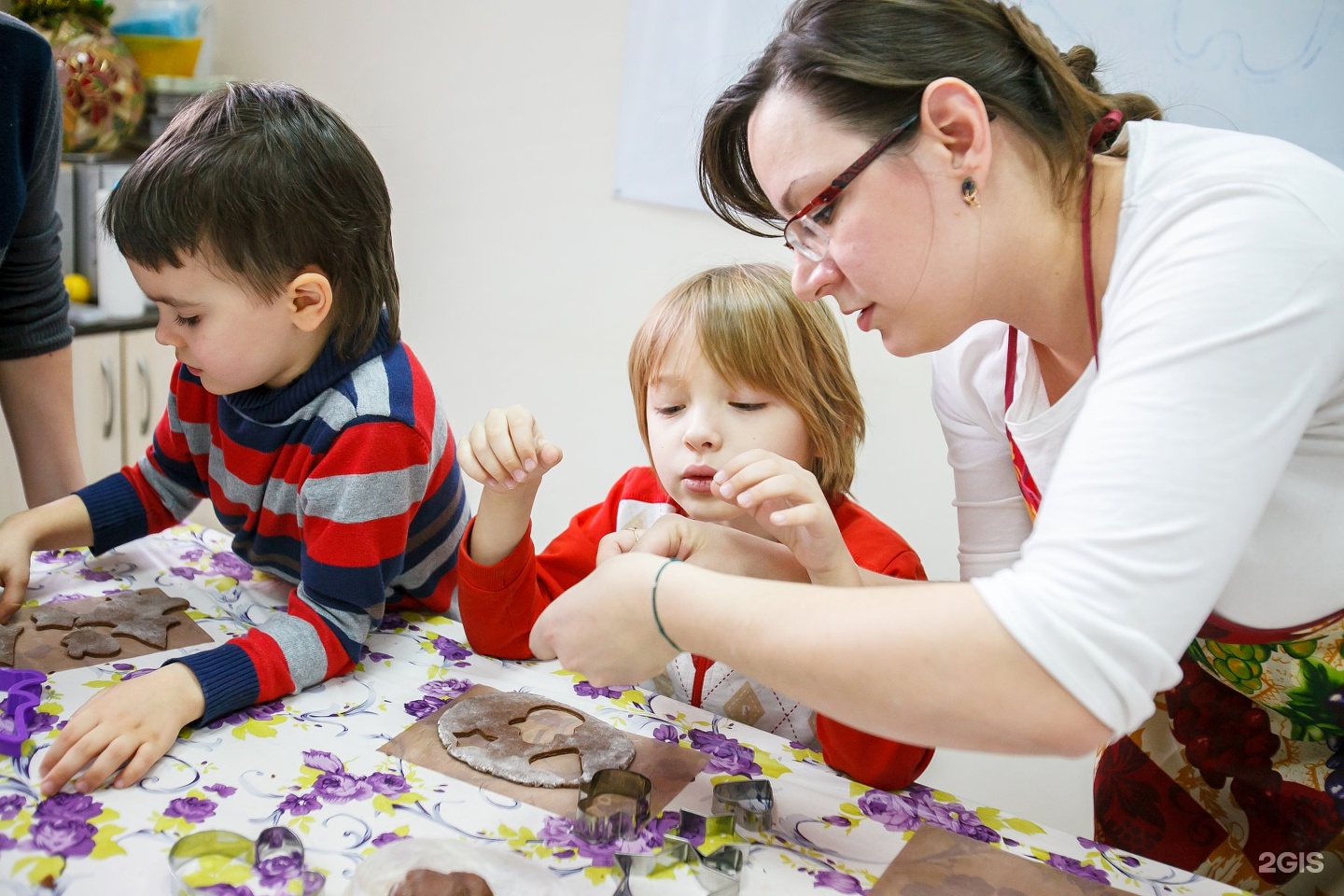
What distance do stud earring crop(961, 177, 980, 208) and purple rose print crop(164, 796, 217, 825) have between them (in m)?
0.78

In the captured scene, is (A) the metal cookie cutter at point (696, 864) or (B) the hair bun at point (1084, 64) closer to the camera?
(A) the metal cookie cutter at point (696, 864)

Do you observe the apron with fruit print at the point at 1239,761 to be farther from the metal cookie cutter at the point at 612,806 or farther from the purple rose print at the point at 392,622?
the purple rose print at the point at 392,622

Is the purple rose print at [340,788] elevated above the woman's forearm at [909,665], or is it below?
below

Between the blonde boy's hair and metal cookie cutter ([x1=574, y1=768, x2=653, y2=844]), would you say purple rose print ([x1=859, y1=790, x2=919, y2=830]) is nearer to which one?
metal cookie cutter ([x1=574, y1=768, x2=653, y2=844])

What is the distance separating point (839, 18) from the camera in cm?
89

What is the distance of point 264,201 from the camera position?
1165 mm

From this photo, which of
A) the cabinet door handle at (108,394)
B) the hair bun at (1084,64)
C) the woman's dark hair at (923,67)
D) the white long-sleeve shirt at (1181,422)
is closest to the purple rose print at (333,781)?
the white long-sleeve shirt at (1181,422)

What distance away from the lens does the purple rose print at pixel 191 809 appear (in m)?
Result: 0.84

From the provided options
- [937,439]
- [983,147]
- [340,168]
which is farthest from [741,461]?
[937,439]

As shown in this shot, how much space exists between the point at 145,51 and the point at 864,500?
2081 mm

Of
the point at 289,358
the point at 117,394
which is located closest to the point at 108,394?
the point at 117,394

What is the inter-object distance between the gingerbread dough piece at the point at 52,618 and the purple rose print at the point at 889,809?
32.8 inches

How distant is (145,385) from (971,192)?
7.43 ft

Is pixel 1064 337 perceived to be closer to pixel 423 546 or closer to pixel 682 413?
pixel 682 413
